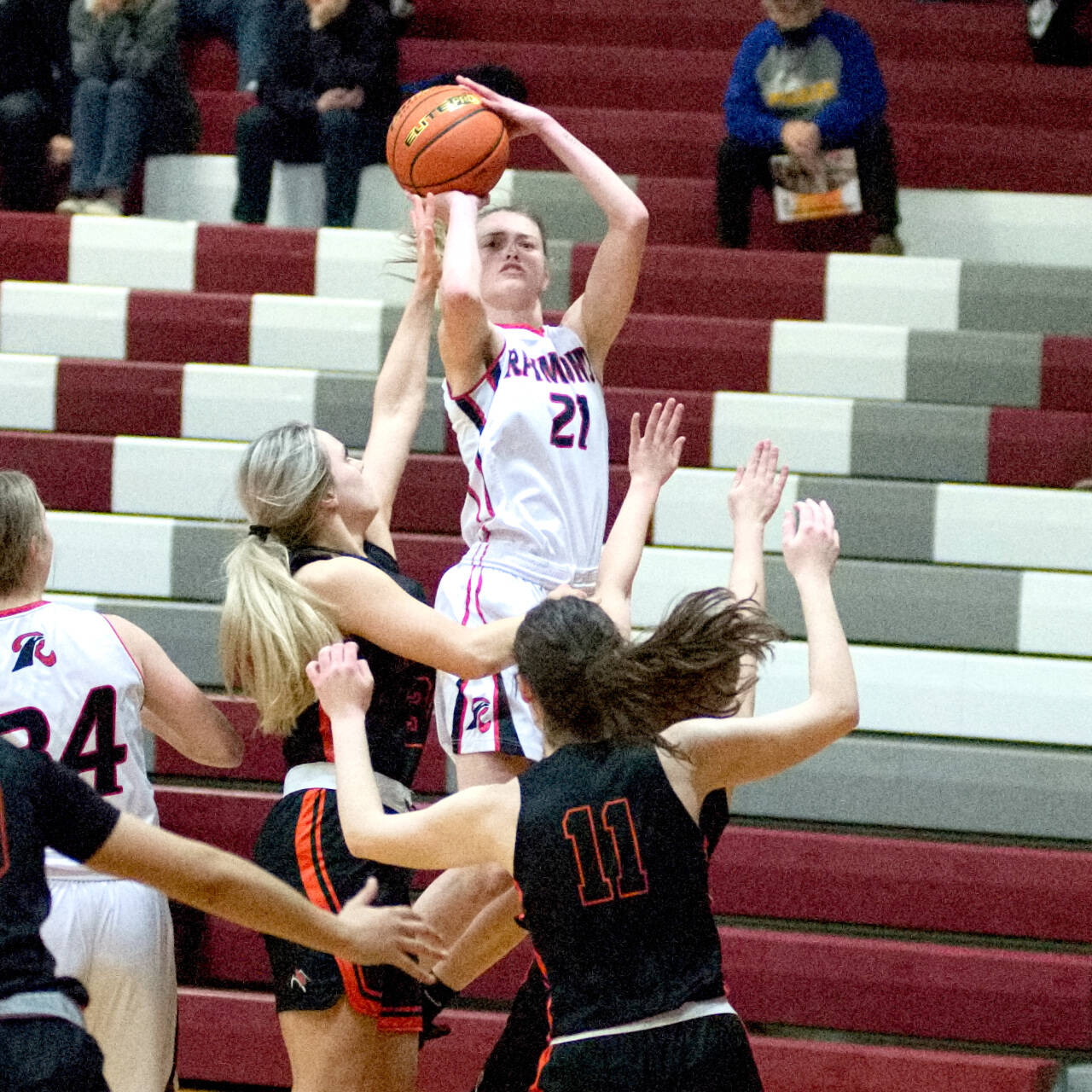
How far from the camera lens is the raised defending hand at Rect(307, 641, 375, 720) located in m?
2.53

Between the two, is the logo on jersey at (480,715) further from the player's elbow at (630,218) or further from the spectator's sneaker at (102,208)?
the spectator's sneaker at (102,208)

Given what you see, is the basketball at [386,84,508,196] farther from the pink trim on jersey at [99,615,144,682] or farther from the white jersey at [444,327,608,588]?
the pink trim on jersey at [99,615,144,682]

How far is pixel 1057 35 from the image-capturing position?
20.2 ft

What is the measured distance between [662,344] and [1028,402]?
114 centimetres

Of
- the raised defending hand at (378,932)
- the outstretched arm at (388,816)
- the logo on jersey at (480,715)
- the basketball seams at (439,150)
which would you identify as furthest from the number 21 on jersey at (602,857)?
the basketball seams at (439,150)

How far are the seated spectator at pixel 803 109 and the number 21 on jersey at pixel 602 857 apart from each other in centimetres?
359

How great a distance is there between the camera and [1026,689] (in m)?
4.26

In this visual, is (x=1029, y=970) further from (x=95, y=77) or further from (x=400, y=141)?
(x=95, y=77)

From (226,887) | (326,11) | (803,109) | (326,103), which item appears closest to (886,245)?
(803,109)

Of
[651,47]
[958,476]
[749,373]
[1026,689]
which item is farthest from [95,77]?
[1026,689]

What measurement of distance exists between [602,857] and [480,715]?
0.91 metres

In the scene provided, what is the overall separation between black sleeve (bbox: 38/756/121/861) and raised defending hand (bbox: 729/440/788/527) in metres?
1.30

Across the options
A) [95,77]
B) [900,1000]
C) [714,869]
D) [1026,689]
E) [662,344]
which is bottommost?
[900,1000]

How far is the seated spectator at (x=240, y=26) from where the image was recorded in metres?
6.34
